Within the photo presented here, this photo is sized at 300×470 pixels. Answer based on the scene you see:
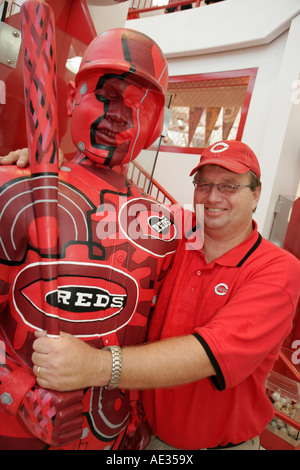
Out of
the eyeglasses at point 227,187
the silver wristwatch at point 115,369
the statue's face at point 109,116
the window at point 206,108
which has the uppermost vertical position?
the window at point 206,108

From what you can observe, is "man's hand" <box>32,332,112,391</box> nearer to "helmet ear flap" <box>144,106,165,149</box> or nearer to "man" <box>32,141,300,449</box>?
"man" <box>32,141,300,449</box>

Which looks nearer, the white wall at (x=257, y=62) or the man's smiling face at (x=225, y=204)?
the man's smiling face at (x=225, y=204)

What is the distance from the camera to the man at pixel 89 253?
34.7 inches

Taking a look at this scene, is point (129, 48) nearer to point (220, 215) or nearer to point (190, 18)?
point (220, 215)

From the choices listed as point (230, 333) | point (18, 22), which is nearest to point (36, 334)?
point (230, 333)

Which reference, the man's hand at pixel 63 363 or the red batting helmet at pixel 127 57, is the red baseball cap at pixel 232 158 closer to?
the red batting helmet at pixel 127 57

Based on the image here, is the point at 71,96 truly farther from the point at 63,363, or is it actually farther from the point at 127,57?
the point at 63,363

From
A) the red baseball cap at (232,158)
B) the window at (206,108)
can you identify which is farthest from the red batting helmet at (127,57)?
the window at (206,108)

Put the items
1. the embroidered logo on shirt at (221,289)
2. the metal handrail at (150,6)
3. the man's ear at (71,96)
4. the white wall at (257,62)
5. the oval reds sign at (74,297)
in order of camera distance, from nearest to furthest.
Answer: the oval reds sign at (74,297) < the man's ear at (71,96) < the embroidered logo on shirt at (221,289) < the white wall at (257,62) < the metal handrail at (150,6)

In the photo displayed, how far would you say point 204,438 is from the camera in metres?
1.28

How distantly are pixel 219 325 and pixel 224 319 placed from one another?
0.11 feet

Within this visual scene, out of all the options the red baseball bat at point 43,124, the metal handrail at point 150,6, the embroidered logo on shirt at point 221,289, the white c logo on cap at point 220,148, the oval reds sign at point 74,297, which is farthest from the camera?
the metal handrail at point 150,6

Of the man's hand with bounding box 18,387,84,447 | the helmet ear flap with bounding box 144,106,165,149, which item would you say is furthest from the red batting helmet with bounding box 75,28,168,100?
the man's hand with bounding box 18,387,84,447

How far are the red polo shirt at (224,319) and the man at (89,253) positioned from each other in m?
0.21
